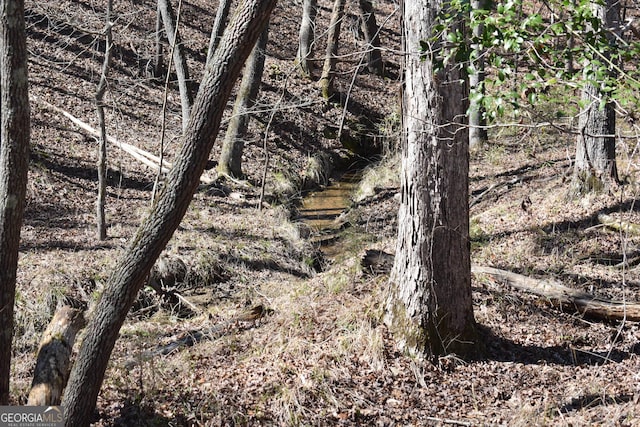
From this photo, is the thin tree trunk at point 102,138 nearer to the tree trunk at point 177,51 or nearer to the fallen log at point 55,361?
the tree trunk at point 177,51

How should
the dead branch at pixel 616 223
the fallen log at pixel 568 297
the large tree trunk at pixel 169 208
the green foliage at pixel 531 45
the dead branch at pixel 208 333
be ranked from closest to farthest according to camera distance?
the large tree trunk at pixel 169 208
the green foliage at pixel 531 45
the fallen log at pixel 568 297
the dead branch at pixel 208 333
the dead branch at pixel 616 223

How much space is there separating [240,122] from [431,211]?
9.34m

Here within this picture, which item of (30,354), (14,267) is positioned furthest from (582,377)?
(30,354)

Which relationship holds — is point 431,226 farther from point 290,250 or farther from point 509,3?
point 290,250

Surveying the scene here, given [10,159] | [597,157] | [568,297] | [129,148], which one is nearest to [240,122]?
[129,148]

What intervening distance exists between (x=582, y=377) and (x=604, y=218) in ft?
12.8

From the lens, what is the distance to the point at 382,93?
2095 cm

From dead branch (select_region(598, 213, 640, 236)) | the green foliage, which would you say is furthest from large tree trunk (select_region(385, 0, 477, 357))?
dead branch (select_region(598, 213, 640, 236))

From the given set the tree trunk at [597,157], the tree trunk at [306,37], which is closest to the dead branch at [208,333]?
the tree trunk at [597,157]

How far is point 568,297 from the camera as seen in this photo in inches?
310

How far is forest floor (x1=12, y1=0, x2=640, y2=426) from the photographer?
634 centimetres

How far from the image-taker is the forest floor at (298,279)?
250 inches

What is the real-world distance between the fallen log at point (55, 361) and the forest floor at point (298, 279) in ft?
1.18

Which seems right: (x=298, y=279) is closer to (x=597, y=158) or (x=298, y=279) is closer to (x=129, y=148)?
(x=597, y=158)
